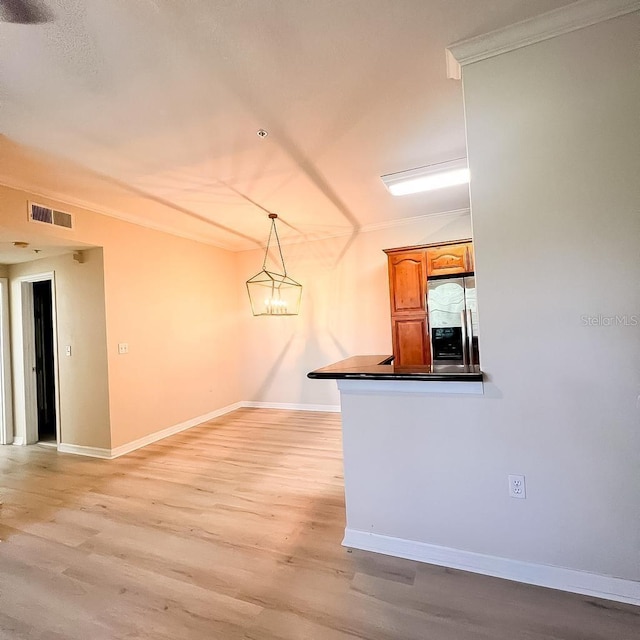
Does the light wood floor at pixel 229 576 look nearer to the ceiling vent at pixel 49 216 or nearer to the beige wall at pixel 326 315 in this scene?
the beige wall at pixel 326 315

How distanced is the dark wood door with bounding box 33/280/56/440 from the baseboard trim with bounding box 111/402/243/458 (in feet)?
5.06

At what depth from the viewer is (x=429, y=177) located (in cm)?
320

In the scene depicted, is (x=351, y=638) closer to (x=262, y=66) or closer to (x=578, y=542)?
(x=578, y=542)

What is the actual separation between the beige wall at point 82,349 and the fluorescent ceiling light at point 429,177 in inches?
129

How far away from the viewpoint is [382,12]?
1.55 metres

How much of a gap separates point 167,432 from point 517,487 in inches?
161

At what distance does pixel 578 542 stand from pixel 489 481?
44 cm

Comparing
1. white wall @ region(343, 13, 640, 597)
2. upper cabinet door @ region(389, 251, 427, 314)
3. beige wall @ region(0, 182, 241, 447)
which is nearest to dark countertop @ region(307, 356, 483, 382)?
white wall @ region(343, 13, 640, 597)

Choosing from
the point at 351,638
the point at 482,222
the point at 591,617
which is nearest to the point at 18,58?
the point at 482,222

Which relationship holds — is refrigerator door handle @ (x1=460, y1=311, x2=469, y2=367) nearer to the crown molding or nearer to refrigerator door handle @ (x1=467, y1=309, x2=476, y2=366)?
refrigerator door handle @ (x1=467, y1=309, x2=476, y2=366)

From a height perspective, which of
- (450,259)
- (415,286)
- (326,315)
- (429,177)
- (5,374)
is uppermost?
(429,177)

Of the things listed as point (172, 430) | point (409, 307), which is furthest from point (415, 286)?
point (172, 430)

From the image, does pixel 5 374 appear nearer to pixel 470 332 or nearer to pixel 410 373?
pixel 410 373

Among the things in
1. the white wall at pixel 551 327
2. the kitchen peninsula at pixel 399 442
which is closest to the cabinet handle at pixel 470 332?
the kitchen peninsula at pixel 399 442
